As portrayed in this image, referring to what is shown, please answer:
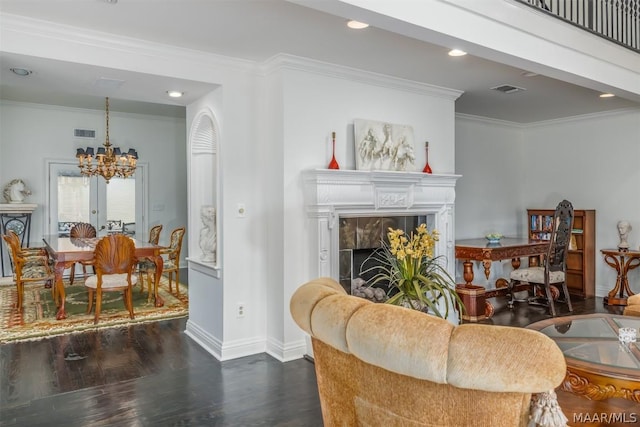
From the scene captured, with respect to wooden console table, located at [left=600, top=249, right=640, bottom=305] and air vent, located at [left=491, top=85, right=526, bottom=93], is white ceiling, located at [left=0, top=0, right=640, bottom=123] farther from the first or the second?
wooden console table, located at [left=600, top=249, right=640, bottom=305]

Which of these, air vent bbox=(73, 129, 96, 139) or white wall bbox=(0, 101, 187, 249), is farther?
air vent bbox=(73, 129, 96, 139)

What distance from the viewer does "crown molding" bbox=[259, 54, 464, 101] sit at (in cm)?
378

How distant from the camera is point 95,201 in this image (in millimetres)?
7824

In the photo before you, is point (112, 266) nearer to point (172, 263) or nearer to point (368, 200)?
point (172, 263)

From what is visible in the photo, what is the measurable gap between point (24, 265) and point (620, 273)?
24.9 feet

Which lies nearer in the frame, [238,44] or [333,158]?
[238,44]

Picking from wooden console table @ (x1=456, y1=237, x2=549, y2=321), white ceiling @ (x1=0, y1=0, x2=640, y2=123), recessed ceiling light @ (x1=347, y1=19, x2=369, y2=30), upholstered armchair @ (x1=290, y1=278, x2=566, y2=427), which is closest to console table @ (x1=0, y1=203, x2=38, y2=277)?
white ceiling @ (x1=0, y1=0, x2=640, y2=123)

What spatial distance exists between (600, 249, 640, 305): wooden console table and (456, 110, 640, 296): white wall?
39 centimetres

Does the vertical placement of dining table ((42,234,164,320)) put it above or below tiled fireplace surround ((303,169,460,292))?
below

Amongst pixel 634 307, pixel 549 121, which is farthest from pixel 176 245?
pixel 549 121

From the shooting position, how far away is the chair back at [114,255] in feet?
15.7

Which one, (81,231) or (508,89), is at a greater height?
(508,89)

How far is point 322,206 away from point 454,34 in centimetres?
171

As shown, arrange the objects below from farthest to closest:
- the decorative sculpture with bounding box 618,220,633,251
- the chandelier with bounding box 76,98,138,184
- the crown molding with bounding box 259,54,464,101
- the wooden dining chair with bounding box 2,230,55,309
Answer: the chandelier with bounding box 76,98,138,184, the decorative sculpture with bounding box 618,220,633,251, the wooden dining chair with bounding box 2,230,55,309, the crown molding with bounding box 259,54,464,101
